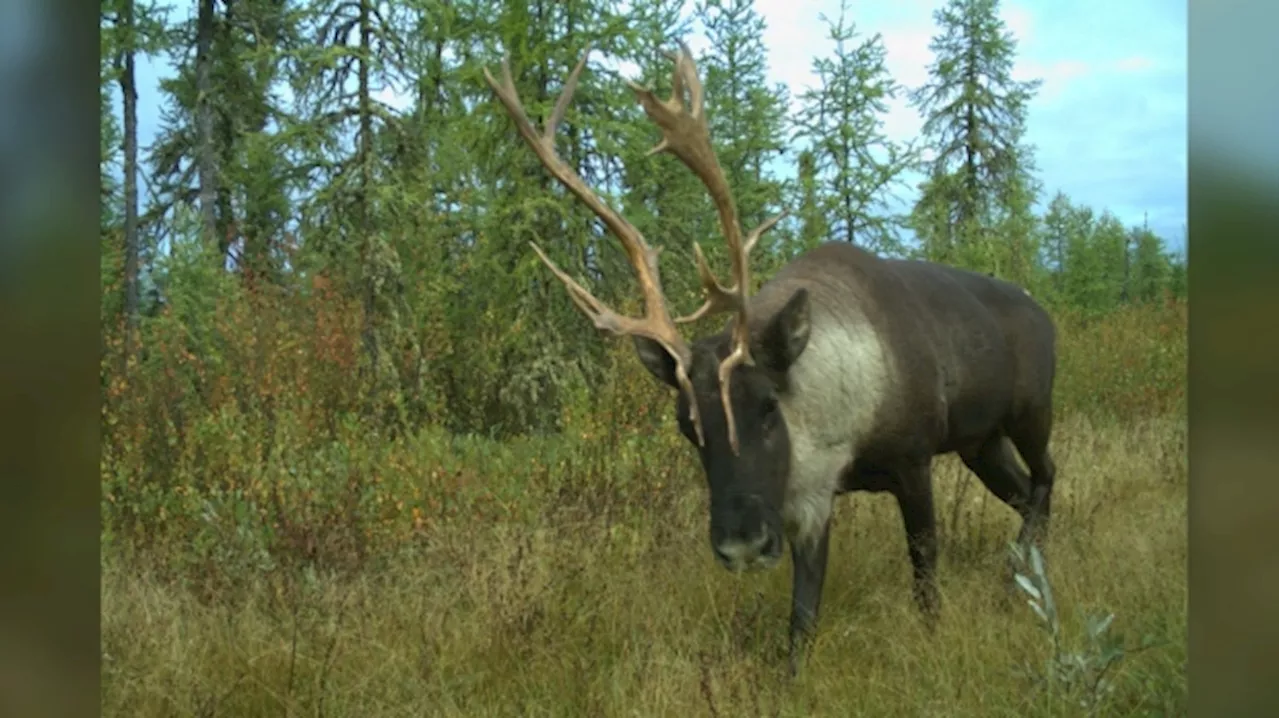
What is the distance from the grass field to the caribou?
11.9 inches

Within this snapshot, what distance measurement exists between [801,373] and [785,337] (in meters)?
0.20

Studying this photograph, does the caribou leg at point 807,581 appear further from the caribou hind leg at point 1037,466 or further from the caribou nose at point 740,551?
the caribou hind leg at point 1037,466

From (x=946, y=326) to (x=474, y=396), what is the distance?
3991 millimetres

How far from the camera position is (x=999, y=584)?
3773 mm

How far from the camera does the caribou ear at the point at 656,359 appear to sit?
3.19 m

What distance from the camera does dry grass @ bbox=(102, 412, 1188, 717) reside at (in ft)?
9.48

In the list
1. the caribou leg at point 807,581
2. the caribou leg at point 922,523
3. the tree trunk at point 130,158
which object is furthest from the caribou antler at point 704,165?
the tree trunk at point 130,158

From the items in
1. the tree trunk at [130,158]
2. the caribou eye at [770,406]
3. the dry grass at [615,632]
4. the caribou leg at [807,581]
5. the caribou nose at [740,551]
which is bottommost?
the dry grass at [615,632]

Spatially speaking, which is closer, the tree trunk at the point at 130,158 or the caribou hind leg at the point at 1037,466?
the caribou hind leg at the point at 1037,466

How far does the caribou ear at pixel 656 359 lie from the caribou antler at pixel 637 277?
0.05 meters

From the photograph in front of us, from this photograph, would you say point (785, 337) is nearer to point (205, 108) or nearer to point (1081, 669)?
point (1081, 669)
